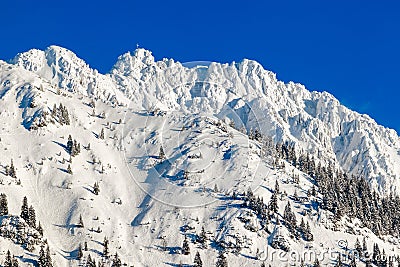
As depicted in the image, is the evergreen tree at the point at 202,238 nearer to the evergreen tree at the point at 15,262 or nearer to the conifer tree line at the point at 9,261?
the evergreen tree at the point at 15,262

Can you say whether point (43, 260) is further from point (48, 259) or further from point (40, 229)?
point (40, 229)

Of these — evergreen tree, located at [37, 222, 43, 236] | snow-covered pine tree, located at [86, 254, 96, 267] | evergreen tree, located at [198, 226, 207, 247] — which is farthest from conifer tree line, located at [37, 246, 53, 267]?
evergreen tree, located at [198, 226, 207, 247]

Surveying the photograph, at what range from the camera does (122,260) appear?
184125mm

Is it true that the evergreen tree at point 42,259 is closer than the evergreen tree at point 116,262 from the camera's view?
Yes

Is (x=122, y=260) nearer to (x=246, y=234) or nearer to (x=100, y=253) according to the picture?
(x=100, y=253)

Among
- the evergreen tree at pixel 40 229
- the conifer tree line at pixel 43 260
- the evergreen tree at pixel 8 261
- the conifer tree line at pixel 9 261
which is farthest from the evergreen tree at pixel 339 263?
the evergreen tree at pixel 8 261

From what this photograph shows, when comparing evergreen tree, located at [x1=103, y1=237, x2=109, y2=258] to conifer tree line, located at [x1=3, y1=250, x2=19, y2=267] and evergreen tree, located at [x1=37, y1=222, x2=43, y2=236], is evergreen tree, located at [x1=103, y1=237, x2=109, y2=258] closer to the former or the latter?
evergreen tree, located at [x1=37, y1=222, x2=43, y2=236]

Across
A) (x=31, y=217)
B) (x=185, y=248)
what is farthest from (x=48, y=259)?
(x=185, y=248)

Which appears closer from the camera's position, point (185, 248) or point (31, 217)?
point (31, 217)

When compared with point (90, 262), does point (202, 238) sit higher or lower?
higher

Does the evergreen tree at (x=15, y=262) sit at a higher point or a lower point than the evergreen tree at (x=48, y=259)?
lower

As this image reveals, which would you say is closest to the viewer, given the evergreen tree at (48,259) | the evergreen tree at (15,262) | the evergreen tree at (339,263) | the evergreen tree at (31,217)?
the evergreen tree at (15,262)

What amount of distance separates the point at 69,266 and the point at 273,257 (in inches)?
2512

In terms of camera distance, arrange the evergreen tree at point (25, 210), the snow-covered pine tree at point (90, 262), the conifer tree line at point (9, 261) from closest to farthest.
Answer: the conifer tree line at point (9, 261) → the snow-covered pine tree at point (90, 262) → the evergreen tree at point (25, 210)
